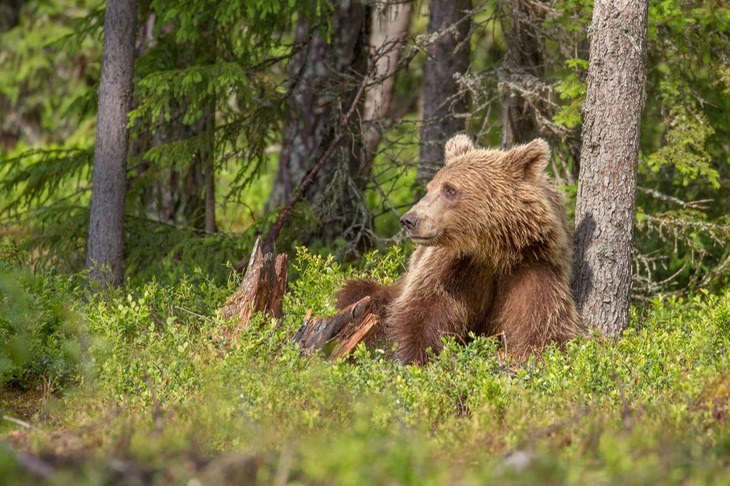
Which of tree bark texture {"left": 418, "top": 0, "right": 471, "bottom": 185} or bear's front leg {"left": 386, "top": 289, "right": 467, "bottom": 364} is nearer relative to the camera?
bear's front leg {"left": 386, "top": 289, "right": 467, "bottom": 364}

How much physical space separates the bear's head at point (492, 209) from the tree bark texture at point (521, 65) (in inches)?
74.5

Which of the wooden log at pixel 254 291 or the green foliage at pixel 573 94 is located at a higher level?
the green foliage at pixel 573 94

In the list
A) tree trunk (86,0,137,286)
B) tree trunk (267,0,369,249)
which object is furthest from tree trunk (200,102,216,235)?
tree trunk (86,0,137,286)

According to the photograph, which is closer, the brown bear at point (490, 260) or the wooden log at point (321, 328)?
the wooden log at point (321, 328)

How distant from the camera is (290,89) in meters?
9.80

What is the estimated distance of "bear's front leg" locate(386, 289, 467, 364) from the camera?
7.00 m

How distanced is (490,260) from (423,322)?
705mm

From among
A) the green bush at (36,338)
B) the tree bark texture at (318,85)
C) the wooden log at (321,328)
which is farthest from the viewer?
the tree bark texture at (318,85)

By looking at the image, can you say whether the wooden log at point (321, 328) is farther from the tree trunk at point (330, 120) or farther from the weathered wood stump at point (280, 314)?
the tree trunk at point (330, 120)

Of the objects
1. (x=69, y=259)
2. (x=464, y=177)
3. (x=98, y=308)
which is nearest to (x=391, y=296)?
(x=464, y=177)

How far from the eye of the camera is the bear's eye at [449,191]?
23.0 feet

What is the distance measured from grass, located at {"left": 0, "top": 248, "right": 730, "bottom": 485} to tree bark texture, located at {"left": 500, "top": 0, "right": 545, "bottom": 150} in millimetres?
2657

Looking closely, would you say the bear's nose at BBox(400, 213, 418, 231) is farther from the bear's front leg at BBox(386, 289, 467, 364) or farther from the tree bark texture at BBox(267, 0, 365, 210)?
the tree bark texture at BBox(267, 0, 365, 210)

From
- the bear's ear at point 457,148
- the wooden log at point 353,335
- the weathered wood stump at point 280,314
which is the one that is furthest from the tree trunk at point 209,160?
the wooden log at point 353,335
